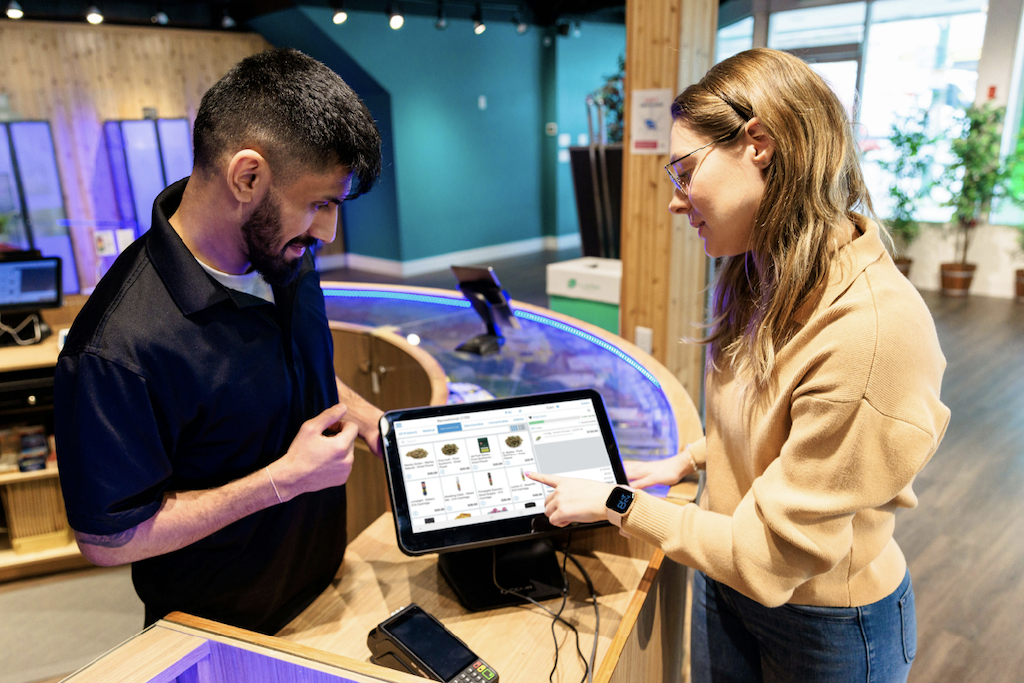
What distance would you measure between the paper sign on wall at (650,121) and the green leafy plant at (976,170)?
4891 mm

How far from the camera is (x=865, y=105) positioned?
752cm

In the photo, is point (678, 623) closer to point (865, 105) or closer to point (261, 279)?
point (261, 279)

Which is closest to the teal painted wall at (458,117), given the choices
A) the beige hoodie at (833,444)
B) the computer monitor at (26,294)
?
the computer monitor at (26,294)

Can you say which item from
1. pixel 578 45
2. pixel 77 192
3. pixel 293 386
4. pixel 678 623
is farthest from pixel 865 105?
pixel 77 192

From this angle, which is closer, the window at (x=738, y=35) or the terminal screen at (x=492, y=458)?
the terminal screen at (x=492, y=458)

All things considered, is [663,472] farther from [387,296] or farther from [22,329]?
[22,329]

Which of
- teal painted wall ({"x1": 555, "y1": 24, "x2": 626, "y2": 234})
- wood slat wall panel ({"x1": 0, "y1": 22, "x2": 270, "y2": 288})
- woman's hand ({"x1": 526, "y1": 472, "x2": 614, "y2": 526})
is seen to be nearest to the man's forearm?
woman's hand ({"x1": 526, "y1": 472, "x2": 614, "y2": 526})

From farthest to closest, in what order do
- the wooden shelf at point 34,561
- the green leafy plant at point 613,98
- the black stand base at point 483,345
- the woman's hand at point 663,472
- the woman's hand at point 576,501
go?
the green leafy plant at point 613,98 → the wooden shelf at point 34,561 → the black stand base at point 483,345 → the woman's hand at point 663,472 → the woman's hand at point 576,501

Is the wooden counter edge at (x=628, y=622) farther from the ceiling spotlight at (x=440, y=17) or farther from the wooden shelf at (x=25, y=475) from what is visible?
the ceiling spotlight at (x=440, y=17)

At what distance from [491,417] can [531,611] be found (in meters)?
0.34

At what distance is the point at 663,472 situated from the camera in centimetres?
142

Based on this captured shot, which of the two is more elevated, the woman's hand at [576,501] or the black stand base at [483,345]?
the woman's hand at [576,501]

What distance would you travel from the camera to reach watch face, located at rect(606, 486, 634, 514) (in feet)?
3.46

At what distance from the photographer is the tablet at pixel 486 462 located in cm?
116
